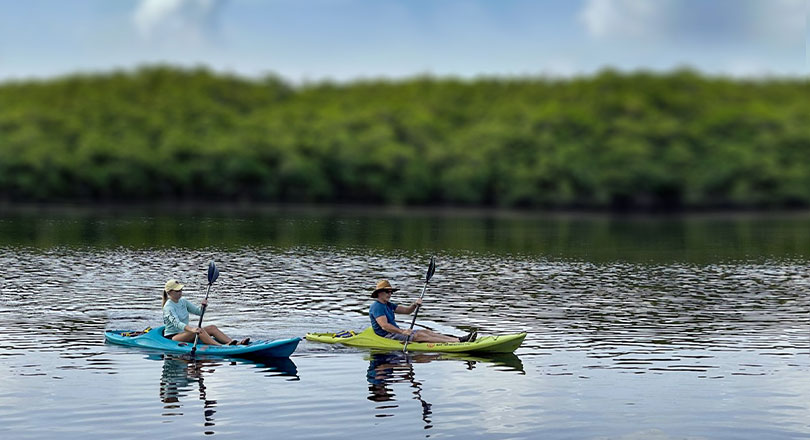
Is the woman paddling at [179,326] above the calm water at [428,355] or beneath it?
above

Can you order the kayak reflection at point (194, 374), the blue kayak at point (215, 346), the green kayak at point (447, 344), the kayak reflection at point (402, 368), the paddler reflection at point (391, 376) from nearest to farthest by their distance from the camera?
1. the kayak reflection at point (194, 374)
2. the paddler reflection at point (391, 376)
3. the kayak reflection at point (402, 368)
4. the blue kayak at point (215, 346)
5. the green kayak at point (447, 344)

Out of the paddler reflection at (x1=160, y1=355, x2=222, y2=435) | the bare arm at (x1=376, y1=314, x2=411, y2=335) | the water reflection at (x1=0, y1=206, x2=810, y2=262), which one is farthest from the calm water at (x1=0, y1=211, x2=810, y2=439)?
the water reflection at (x1=0, y1=206, x2=810, y2=262)

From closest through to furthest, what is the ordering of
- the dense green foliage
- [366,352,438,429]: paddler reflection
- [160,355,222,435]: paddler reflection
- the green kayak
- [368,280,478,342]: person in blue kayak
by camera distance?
→ 1. [160,355,222,435]: paddler reflection
2. [366,352,438,429]: paddler reflection
3. the green kayak
4. [368,280,478,342]: person in blue kayak
5. the dense green foliage

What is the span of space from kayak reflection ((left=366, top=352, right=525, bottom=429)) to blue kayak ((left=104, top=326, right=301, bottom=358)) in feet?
7.13

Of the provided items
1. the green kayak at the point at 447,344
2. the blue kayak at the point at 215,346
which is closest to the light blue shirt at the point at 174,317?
the blue kayak at the point at 215,346

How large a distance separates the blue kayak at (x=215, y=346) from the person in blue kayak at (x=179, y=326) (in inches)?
8.3

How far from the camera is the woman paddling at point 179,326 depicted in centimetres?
2834

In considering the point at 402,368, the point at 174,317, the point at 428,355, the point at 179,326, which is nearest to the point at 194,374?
the point at 179,326

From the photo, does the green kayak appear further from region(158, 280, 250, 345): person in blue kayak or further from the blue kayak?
region(158, 280, 250, 345): person in blue kayak

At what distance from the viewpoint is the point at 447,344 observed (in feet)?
95.5

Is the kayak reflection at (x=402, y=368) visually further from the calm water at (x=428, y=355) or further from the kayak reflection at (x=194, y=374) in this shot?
the kayak reflection at (x=194, y=374)

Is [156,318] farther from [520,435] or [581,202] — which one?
Answer: [581,202]

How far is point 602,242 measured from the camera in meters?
78.9

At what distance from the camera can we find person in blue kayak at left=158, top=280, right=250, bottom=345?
28344 mm
